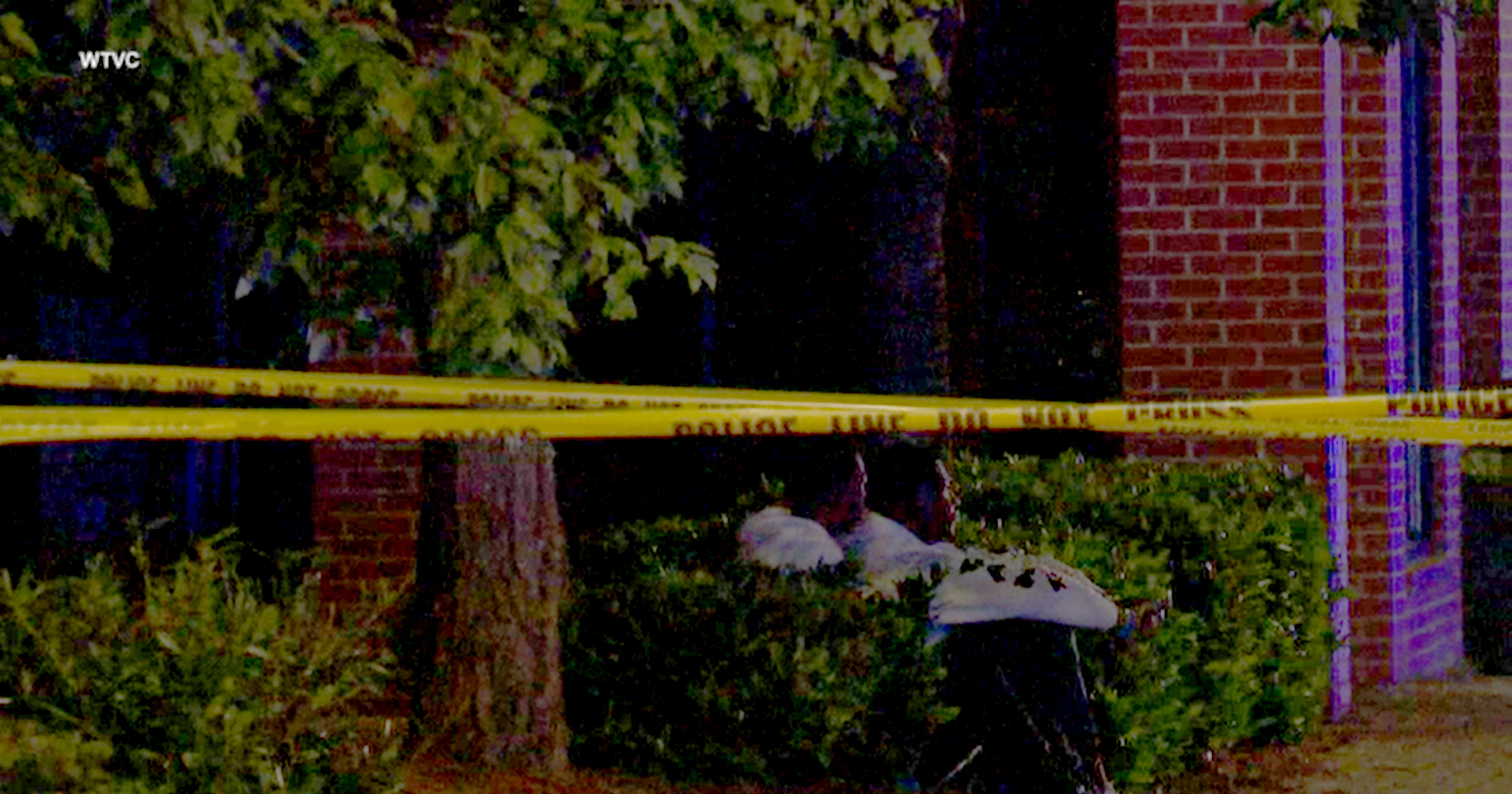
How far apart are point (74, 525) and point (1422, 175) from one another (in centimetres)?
793

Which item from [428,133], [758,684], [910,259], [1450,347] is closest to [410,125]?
[428,133]

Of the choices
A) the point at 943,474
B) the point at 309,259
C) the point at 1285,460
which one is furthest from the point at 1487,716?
the point at 309,259

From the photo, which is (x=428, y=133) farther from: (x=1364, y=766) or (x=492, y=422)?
(x=1364, y=766)

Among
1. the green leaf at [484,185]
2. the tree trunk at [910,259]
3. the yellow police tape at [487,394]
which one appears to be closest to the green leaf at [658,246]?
the yellow police tape at [487,394]

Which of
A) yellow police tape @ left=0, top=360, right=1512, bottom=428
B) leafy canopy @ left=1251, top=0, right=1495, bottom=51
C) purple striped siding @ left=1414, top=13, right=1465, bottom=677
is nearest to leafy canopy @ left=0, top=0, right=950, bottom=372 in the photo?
yellow police tape @ left=0, top=360, right=1512, bottom=428

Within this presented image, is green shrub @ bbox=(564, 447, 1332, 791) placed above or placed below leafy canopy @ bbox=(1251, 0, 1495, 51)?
below

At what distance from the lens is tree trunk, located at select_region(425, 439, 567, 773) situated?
7.81 metres

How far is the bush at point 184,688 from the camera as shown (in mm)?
5121

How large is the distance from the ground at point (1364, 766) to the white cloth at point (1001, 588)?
2.63 feet

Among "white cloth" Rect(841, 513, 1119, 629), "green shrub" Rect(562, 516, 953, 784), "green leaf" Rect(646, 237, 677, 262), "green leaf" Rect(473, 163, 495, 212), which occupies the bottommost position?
"green shrub" Rect(562, 516, 953, 784)

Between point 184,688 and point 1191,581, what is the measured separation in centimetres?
504

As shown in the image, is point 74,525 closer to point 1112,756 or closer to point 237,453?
point 237,453

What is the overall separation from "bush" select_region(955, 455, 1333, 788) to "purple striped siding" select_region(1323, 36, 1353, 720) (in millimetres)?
377

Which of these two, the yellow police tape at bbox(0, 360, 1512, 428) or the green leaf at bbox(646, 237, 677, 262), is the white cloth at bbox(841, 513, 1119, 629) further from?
the green leaf at bbox(646, 237, 677, 262)
